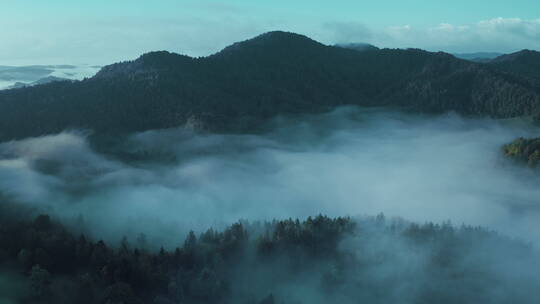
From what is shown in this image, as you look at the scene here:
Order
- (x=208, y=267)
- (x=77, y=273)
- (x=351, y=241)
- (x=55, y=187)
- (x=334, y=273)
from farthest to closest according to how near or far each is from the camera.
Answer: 1. (x=55, y=187)
2. (x=351, y=241)
3. (x=334, y=273)
4. (x=208, y=267)
5. (x=77, y=273)

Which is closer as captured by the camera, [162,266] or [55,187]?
[162,266]

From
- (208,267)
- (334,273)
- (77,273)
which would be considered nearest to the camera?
(77,273)

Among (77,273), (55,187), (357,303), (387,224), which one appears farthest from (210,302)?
(55,187)

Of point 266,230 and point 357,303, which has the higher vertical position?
point 266,230

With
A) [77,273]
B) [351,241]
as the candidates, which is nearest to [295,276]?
[351,241]

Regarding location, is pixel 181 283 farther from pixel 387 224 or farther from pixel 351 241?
pixel 387 224

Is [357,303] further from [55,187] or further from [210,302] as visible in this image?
[55,187]
